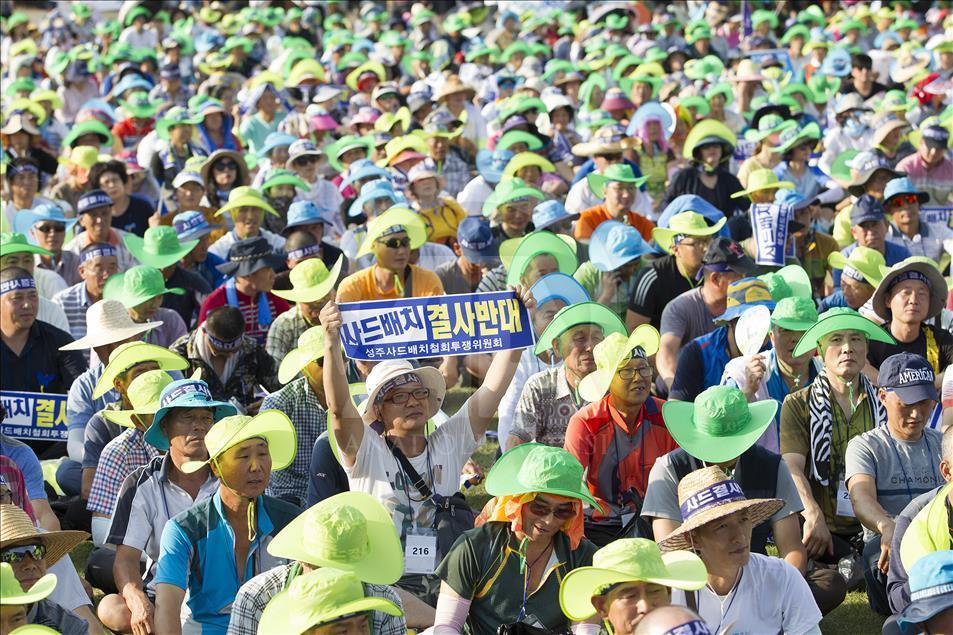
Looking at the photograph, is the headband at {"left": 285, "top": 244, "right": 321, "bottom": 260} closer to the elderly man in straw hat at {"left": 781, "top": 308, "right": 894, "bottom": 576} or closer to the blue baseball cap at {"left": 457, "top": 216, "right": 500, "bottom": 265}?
the blue baseball cap at {"left": 457, "top": 216, "right": 500, "bottom": 265}

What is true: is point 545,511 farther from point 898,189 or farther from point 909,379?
point 898,189

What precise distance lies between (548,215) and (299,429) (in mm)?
3655

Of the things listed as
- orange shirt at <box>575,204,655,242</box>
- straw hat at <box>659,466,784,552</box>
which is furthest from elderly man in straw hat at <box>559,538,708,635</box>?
orange shirt at <box>575,204,655,242</box>

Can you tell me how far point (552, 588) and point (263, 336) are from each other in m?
4.27

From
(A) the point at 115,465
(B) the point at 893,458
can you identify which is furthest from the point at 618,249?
(A) the point at 115,465

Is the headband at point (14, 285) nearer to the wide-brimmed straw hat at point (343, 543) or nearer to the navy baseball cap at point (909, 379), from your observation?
the wide-brimmed straw hat at point (343, 543)

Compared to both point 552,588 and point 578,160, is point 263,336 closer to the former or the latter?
point 552,588

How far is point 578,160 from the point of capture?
14.2m

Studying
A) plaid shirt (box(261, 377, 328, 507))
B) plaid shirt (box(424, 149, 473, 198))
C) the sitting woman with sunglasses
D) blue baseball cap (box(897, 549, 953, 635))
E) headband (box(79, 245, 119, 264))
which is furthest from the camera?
plaid shirt (box(424, 149, 473, 198))

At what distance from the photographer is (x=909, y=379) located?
644cm

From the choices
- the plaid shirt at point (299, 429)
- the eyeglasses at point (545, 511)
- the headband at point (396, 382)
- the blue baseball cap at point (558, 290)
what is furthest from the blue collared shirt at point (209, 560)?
the blue baseball cap at point (558, 290)

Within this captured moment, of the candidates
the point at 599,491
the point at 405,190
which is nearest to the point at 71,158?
the point at 405,190

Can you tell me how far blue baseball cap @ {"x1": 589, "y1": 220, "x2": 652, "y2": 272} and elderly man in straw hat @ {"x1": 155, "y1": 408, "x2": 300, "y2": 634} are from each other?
4271 millimetres

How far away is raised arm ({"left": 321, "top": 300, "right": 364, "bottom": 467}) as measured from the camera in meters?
5.90
